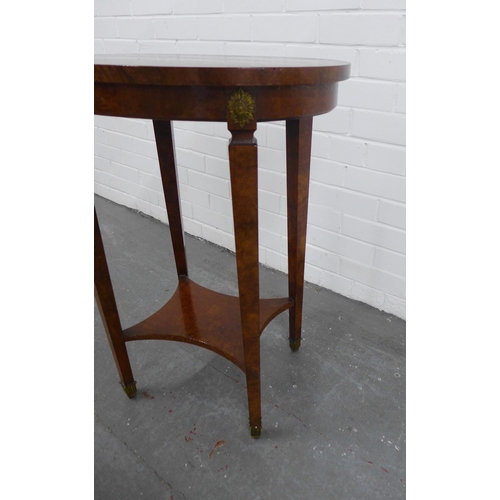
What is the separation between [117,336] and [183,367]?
0.87 feet

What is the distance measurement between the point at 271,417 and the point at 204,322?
11.7 inches

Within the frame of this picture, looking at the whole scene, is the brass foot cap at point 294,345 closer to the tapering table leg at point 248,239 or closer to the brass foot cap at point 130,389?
the tapering table leg at point 248,239

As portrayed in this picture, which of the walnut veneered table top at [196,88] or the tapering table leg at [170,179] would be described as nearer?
the walnut veneered table top at [196,88]

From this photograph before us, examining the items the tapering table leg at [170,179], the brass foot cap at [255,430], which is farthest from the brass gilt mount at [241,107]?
the brass foot cap at [255,430]

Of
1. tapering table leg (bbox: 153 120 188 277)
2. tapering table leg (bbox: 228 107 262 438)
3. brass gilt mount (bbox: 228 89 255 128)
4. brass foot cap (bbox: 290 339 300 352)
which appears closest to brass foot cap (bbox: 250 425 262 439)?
tapering table leg (bbox: 228 107 262 438)

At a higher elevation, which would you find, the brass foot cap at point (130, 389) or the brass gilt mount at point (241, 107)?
the brass gilt mount at point (241, 107)

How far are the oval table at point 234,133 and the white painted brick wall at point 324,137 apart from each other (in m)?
0.40

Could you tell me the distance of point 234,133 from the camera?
66 cm

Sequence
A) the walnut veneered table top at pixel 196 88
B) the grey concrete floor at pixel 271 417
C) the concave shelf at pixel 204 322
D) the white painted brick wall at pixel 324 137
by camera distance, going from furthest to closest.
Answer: the white painted brick wall at pixel 324 137
the concave shelf at pixel 204 322
the grey concrete floor at pixel 271 417
the walnut veneered table top at pixel 196 88

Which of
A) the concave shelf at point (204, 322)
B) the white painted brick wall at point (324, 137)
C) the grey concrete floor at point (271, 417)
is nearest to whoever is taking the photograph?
the grey concrete floor at point (271, 417)

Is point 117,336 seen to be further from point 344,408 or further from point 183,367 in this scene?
point 344,408

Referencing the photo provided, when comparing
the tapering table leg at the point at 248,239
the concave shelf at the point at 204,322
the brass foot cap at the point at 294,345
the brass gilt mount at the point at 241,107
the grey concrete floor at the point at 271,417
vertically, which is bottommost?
the grey concrete floor at the point at 271,417

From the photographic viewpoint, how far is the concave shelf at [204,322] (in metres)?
1.01

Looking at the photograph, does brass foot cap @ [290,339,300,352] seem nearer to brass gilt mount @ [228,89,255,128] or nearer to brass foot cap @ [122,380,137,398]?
brass foot cap @ [122,380,137,398]
